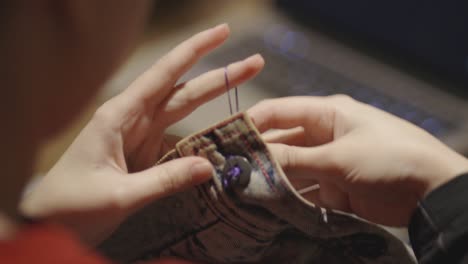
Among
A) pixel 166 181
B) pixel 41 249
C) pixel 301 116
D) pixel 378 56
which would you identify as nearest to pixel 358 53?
pixel 378 56

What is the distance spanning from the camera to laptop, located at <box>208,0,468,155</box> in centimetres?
84

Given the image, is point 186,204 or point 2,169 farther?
point 186,204

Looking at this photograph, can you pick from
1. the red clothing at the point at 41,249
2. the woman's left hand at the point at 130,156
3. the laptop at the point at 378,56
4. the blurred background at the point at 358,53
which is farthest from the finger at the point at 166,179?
the laptop at the point at 378,56

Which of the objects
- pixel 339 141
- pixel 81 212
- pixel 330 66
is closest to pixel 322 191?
pixel 339 141

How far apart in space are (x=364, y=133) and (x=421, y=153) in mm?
44

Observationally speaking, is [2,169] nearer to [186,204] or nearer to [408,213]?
[186,204]

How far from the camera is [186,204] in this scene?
0.46 m

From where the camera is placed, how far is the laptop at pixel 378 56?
0.84 meters

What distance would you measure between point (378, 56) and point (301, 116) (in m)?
0.49

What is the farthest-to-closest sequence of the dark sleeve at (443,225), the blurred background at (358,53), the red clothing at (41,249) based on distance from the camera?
1. the blurred background at (358,53)
2. the dark sleeve at (443,225)
3. the red clothing at (41,249)

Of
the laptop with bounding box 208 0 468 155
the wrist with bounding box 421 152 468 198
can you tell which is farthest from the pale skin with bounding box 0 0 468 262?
the laptop with bounding box 208 0 468 155

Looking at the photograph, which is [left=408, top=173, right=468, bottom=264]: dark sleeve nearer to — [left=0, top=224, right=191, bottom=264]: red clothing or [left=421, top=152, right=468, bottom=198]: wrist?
[left=421, top=152, right=468, bottom=198]: wrist

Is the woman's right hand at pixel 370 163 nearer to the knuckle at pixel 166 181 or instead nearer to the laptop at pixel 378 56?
the knuckle at pixel 166 181

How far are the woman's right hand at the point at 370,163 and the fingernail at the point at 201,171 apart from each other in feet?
0.17
